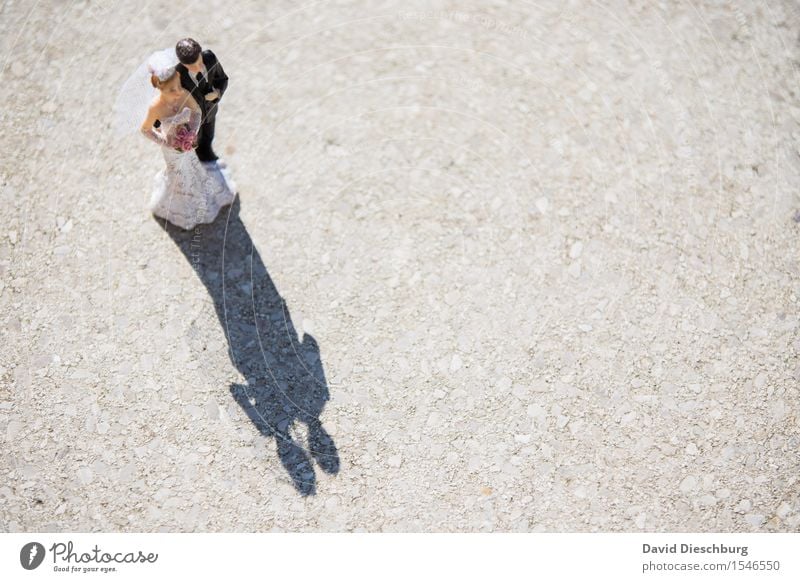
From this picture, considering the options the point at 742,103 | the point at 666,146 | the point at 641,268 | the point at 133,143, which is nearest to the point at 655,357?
the point at 641,268

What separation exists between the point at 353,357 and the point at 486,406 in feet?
5.05

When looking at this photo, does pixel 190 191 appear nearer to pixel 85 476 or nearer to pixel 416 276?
pixel 416 276

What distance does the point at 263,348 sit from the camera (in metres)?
9.16

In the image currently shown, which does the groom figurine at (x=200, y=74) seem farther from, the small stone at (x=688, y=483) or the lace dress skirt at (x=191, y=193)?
the small stone at (x=688, y=483)

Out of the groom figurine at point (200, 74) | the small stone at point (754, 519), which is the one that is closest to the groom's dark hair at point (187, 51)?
the groom figurine at point (200, 74)

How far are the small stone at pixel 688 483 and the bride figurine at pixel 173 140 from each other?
233 inches

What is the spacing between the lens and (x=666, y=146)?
10305 millimetres

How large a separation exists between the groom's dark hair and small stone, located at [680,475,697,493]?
21.2 feet

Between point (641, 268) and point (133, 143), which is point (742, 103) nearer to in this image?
point (641, 268)

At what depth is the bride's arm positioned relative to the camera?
317 inches

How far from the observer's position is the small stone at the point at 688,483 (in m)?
8.70
